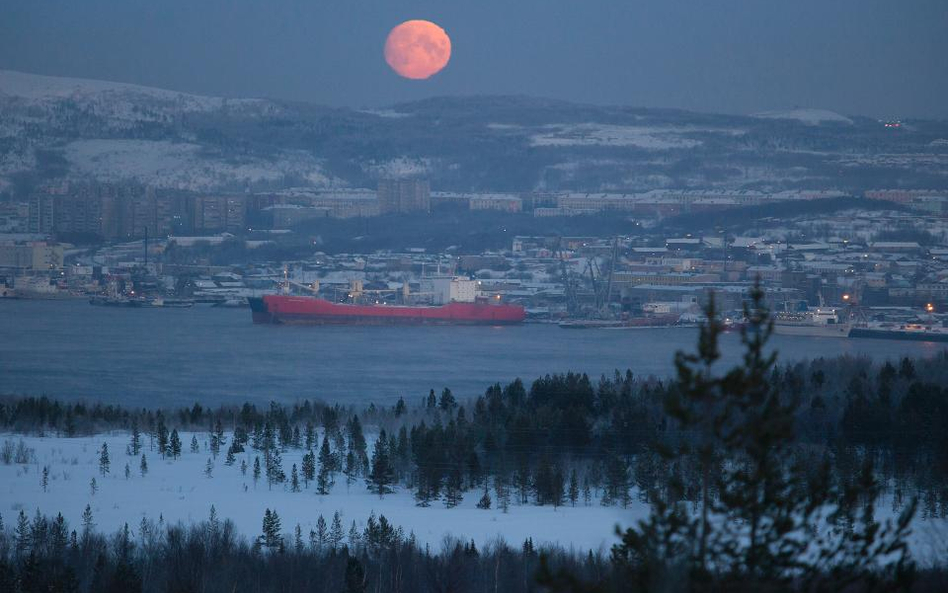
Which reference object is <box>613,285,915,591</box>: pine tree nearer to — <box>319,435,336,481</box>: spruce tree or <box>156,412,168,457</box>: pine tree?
<box>319,435,336,481</box>: spruce tree

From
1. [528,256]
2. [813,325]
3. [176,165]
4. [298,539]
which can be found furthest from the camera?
[176,165]

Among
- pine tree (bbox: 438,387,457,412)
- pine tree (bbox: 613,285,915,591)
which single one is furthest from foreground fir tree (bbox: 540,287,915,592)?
pine tree (bbox: 438,387,457,412)

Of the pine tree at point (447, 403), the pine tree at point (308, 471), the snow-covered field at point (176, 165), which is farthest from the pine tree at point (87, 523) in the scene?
the snow-covered field at point (176, 165)

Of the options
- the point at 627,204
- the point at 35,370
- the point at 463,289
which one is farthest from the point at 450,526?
the point at 627,204

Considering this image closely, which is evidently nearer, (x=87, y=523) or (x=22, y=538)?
(x=22, y=538)

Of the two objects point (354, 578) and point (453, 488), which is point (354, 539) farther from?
point (453, 488)

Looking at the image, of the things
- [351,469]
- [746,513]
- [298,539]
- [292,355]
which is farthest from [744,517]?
[292,355]

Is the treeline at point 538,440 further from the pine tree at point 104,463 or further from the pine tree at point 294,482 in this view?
the pine tree at point 104,463
